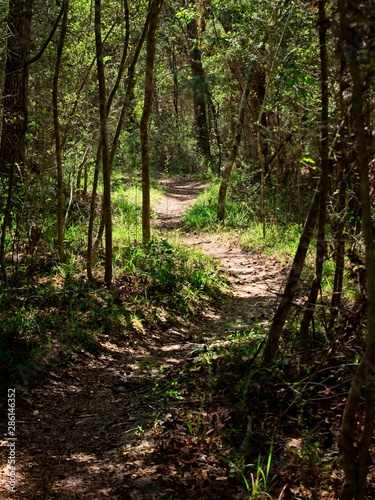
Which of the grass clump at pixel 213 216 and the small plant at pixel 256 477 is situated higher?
the grass clump at pixel 213 216

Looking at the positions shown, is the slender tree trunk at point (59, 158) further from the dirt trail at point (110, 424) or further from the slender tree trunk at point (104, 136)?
the dirt trail at point (110, 424)

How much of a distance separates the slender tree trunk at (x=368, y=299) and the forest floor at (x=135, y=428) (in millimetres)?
565

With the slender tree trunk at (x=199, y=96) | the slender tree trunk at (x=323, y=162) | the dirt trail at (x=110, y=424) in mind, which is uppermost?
the slender tree trunk at (x=199, y=96)

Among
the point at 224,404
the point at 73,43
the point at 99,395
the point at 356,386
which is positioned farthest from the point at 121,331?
the point at 73,43

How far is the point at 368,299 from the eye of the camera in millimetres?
2385

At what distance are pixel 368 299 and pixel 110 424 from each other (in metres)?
2.87

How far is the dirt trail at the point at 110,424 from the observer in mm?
3488

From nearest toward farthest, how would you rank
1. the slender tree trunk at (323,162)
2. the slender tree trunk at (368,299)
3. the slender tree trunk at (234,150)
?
the slender tree trunk at (368,299) < the slender tree trunk at (323,162) < the slender tree trunk at (234,150)

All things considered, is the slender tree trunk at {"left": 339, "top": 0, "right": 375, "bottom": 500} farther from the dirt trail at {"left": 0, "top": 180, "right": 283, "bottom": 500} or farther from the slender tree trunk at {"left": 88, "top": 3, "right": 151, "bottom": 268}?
the slender tree trunk at {"left": 88, "top": 3, "right": 151, "bottom": 268}

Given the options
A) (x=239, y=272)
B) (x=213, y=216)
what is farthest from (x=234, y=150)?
(x=239, y=272)

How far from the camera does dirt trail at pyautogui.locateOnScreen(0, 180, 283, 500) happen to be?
11.4 feet

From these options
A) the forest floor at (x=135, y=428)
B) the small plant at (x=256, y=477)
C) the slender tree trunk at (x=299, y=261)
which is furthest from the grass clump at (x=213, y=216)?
the small plant at (x=256, y=477)

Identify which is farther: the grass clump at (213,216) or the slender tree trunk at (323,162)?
the grass clump at (213,216)

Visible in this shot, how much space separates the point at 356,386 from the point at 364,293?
45.8 inches
